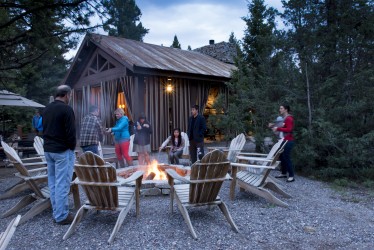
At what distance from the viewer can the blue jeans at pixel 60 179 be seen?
13.0 ft

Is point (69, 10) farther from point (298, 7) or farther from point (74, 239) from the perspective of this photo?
point (298, 7)

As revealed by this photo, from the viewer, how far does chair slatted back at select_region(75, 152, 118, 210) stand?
368 centimetres

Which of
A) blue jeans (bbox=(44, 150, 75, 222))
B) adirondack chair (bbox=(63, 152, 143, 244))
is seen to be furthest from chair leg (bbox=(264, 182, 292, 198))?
blue jeans (bbox=(44, 150, 75, 222))

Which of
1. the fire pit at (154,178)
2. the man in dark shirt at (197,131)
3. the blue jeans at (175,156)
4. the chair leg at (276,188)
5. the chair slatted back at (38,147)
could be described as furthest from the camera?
the blue jeans at (175,156)

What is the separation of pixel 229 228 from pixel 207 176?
0.74 metres

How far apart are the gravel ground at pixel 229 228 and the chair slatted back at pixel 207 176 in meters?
0.42

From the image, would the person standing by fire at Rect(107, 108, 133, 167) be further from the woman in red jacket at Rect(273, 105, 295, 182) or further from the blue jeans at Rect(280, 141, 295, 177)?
the blue jeans at Rect(280, 141, 295, 177)

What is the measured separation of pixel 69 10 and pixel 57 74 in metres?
17.7

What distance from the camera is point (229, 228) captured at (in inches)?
154

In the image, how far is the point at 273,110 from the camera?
27.1 ft

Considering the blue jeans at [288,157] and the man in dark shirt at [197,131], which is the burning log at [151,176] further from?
the blue jeans at [288,157]

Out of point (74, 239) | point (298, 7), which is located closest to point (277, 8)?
point (298, 7)

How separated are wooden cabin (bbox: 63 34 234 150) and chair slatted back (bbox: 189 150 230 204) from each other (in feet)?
24.8

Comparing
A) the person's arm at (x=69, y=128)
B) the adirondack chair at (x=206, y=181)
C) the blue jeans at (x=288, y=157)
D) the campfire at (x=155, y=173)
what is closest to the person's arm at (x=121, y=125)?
the campfire at (x=155, y=173)
